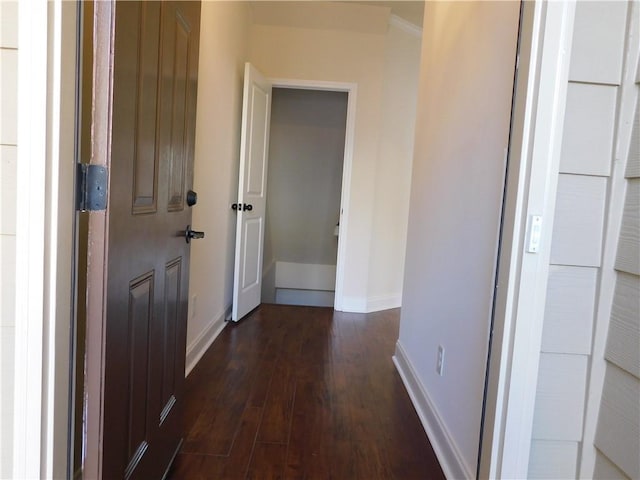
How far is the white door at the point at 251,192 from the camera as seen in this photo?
3.33 m

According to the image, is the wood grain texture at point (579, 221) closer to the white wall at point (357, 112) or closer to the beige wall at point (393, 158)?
the white wall at point (357, 112)

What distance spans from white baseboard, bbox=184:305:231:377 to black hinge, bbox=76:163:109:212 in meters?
1.69

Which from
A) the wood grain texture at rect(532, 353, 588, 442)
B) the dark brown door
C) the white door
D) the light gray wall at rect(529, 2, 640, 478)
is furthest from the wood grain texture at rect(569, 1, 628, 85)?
the white door

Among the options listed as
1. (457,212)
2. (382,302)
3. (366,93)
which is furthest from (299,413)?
(366,93)

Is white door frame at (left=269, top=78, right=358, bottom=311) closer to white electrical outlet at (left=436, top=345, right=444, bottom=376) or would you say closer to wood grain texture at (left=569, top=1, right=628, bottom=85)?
white electrical outlet at (left=436, top=345, right=444, bottom=376)

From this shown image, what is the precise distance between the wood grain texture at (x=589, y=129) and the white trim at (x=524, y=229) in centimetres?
4

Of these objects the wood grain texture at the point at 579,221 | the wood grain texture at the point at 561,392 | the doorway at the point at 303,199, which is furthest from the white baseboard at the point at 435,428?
the doorway at the point at 303,199

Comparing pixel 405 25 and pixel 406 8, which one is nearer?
pixel 406 8

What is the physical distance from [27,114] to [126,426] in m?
0.80

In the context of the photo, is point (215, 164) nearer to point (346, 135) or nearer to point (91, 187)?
point (346, 135)

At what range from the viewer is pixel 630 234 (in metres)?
0.97

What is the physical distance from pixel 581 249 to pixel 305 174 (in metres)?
4.54

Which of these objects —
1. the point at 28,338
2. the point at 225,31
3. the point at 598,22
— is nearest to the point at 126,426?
the point at 28,338

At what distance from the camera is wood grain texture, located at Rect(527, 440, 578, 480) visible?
107 centimetres
